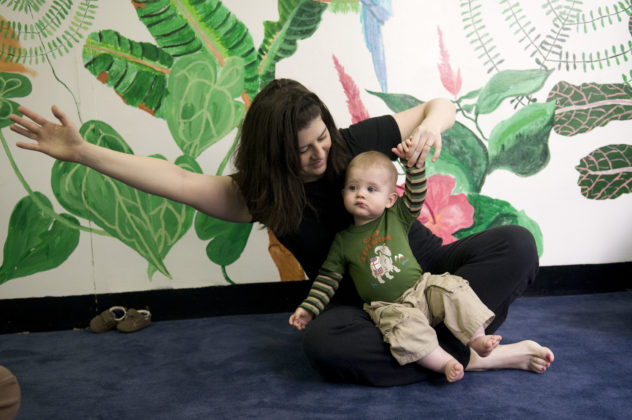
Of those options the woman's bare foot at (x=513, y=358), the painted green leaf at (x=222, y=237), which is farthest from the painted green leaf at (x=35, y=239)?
the woman's bare foot at (x=513, y=358)

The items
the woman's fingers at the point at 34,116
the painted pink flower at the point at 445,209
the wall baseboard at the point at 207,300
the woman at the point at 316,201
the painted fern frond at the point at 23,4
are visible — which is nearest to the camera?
the woman's fingers at the point at 34,116

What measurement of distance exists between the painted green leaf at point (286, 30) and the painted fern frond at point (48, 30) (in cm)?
69

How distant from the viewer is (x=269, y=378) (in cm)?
152

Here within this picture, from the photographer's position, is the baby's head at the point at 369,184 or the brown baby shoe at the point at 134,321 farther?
the brown baby shoe at the point at 134,321

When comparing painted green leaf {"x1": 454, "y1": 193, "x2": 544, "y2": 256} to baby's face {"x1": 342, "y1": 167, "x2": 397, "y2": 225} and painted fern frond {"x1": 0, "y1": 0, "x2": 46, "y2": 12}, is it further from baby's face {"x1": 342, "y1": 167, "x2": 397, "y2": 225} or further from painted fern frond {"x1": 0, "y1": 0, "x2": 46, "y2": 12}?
painted fern frond {"x1": 0, "y1": 0, "x2": 46, "y2": 12}

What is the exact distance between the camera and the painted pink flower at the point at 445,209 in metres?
2.25

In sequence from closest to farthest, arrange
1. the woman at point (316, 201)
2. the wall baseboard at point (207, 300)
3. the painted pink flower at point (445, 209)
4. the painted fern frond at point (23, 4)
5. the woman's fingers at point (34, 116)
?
1. the woman's fingers at point (34, 116)
2. the woman at point (316, 201)
3. the painted fern frond at point (23, 4)
4. the wall baseboard at point (207, 300)
5. the painted pink flower at point (445, 209)

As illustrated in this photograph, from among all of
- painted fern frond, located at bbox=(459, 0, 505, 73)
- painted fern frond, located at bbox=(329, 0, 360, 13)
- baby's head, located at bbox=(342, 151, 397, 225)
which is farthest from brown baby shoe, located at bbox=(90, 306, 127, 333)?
painted fern frond, located at bbox=(459, 0, 505, 73)

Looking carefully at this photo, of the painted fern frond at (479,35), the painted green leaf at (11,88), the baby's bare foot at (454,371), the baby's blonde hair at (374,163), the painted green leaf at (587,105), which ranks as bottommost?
the baby's bare foot at (454,371)

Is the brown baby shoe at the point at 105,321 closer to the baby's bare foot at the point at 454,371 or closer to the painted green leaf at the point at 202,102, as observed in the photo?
the painted green leaf at the point at 202,102

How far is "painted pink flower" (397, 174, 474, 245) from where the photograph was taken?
225 centimetres

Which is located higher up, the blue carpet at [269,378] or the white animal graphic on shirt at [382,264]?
the white animal graphic on shirt at [382,264]

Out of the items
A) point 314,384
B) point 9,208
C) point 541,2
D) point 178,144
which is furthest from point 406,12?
point 9,208

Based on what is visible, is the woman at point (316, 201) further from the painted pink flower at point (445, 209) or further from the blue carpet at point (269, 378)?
the painted pink flower at point (445, 209)
